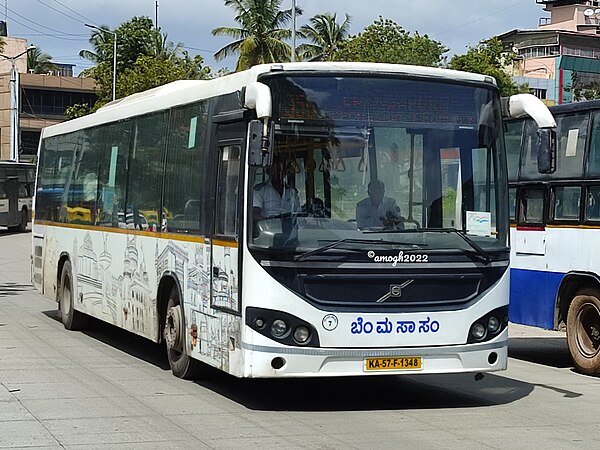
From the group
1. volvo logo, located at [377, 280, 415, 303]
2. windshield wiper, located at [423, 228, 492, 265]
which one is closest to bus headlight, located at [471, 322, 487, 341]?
windshield wiper, located at [423, 228, 492, 265]

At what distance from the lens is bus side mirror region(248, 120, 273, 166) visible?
32.2 ft

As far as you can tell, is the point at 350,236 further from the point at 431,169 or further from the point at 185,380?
the point at 185,380

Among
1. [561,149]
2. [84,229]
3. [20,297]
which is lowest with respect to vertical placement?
[20,297]

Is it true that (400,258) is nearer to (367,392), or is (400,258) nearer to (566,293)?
(367,392)

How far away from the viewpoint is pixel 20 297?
23625 millimetres

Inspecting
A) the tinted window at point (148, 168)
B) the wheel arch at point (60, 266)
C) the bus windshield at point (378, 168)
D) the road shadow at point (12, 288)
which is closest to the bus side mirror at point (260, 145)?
the bus windshield at point (378, 168)

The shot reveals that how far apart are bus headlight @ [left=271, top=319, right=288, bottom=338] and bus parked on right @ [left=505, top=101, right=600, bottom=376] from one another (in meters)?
4.87

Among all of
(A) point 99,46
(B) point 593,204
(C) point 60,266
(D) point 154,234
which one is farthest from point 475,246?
(A) point 99,46

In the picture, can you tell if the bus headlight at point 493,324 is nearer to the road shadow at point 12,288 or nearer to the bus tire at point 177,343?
the bus tire at point 177,343

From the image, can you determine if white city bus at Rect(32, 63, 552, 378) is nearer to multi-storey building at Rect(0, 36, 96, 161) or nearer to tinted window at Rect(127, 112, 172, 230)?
tinted window at Rect(127, 112, 172, 230)

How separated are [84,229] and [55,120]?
82.2m

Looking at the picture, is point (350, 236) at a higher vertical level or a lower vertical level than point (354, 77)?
lower

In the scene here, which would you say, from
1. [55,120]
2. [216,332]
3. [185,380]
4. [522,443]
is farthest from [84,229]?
[55,120]

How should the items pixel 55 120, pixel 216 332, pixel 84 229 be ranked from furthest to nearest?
pixel 55 120 → pixel 84 229 → pixel 216 332
